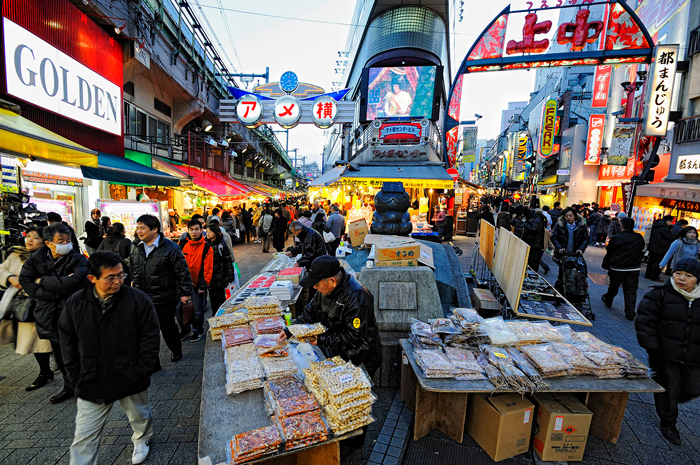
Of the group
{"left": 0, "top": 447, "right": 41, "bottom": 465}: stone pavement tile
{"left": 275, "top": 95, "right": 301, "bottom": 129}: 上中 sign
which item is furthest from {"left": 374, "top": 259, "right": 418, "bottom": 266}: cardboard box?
{"left": 275, "top": 95, "right": 301, "bottom": 129}: 上中 sign

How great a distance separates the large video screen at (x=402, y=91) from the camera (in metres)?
21.3

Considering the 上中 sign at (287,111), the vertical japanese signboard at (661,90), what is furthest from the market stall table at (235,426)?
the vertical japanese signboard at (661,90)

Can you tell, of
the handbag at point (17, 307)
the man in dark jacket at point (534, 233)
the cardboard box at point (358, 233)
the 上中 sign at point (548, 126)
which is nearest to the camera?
the handbag at point (17, 307)

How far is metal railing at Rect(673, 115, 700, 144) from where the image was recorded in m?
11.9

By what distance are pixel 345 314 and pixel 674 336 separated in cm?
325

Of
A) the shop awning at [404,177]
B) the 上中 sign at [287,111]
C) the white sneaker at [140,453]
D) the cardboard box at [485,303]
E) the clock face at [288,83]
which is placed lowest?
the white sneaker at [140,453]

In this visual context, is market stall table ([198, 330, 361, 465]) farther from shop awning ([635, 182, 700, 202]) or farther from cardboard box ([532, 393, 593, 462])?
shop awning ([635, 182, 700, 202])

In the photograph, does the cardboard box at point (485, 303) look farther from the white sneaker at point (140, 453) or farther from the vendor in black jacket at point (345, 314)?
the white sneaker at point (140, 453)

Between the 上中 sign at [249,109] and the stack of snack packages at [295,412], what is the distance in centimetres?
1543

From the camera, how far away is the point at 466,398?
2.99m

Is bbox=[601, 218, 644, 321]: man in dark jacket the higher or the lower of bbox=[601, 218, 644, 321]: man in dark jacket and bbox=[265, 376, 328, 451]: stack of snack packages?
the higher

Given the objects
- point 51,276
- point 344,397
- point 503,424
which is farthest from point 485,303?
point 51,276

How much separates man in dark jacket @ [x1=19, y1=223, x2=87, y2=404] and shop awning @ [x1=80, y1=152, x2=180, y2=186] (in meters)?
4.75

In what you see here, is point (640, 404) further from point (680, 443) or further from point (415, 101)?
point (415, 101)
